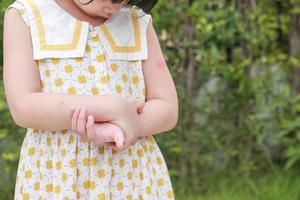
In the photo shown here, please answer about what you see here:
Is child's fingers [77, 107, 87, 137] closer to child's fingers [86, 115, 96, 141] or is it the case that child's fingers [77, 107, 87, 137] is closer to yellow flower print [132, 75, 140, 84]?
child's fingers [86, 115, 96, 141]

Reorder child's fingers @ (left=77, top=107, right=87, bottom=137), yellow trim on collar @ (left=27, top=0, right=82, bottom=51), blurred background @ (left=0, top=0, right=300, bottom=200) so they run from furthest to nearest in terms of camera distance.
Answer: blurred background @ (left=0, top=0, right=300, bottom=200) < yellow trim on collar @ (left=27, top=0, right=82, bottom=51) < child's fingers @ (left=77, top=107, right=87, bottom=137)

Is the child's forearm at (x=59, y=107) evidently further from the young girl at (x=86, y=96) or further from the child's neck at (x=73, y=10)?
the child's neck at (x=73, y=10)

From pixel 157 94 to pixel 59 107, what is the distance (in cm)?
27

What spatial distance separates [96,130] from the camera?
62.5 inches

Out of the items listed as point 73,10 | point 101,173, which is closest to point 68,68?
point 73,10

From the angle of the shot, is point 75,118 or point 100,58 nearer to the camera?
point 75,118

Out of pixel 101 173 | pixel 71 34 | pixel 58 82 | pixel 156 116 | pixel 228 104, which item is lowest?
pixel 228 104

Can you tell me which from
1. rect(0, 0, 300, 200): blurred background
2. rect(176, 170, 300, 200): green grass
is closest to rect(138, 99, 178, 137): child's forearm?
rect(0, 0, 300, 200): blurred background

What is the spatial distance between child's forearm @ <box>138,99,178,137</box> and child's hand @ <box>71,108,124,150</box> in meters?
0.09

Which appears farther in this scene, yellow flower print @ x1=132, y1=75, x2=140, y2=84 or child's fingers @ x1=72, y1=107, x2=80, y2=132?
yellow flower print @ x1=132, y1=75, x2=140, y2=84

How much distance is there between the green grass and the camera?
367cm

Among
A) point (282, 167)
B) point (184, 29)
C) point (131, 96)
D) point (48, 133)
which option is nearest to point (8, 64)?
point (48, 133)

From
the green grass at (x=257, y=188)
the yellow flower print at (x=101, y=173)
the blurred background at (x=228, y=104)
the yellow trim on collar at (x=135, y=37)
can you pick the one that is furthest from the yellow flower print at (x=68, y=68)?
the green grass at (x=257, y=188)

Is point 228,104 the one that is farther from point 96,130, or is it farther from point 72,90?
point 96,130
